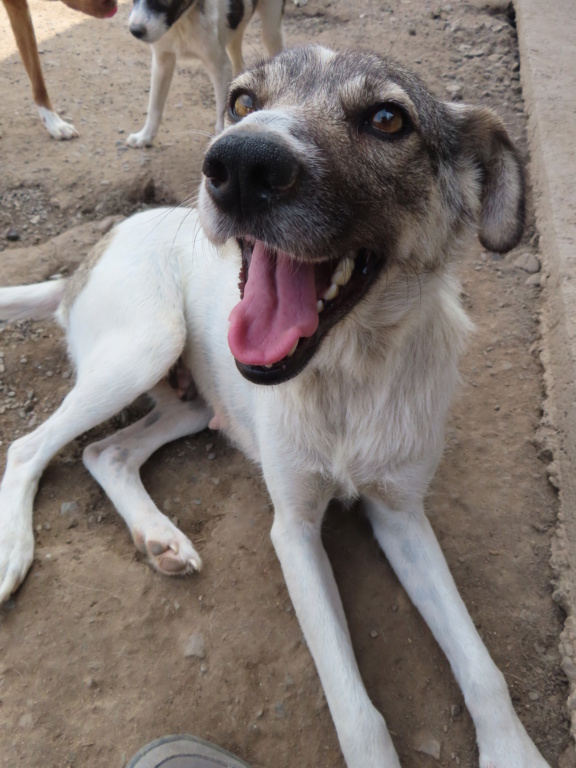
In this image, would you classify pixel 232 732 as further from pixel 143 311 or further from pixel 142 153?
pixel 142 153

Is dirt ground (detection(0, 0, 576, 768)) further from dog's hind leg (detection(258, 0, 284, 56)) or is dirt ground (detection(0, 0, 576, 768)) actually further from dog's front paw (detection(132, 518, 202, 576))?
dog's hind leg (detection(258, 0, 284, 56))

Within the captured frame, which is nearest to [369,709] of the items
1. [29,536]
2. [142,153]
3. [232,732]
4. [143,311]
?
[232,732]

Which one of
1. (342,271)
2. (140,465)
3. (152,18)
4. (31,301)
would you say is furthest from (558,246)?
(152,18)

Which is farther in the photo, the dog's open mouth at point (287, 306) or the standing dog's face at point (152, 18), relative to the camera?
the standing dog's face at point (152, 18)

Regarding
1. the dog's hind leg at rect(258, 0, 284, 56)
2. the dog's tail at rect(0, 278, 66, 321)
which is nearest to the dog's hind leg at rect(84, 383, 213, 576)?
the dog's tail at rect(0, 278, 66, 321)

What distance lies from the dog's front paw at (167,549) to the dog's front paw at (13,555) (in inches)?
15.6

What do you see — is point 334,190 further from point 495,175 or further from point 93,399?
point 93,399

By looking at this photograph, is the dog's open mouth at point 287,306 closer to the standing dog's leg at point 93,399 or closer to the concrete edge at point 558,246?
the standing dog's leg at point 93,399

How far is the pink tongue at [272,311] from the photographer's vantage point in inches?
61.4

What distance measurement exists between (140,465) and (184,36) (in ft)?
12.0

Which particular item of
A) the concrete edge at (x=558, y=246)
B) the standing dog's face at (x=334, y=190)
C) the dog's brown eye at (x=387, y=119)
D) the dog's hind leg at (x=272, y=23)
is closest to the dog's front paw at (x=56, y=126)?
the dog's hind leg at (x=272, y=23)

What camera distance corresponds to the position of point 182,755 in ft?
5.73

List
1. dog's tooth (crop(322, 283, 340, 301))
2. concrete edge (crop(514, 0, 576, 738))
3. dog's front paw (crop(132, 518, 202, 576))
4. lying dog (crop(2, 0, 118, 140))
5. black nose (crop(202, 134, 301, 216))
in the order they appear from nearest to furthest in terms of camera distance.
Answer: black nose (crop(202, 134, 301, 216)), dog's tooth (crop(322, 283, 340, 301)), dog's front paw (crop(132, 518, 202, 576)), concrete edge (crop(514, 0, 576, 738)), lying dog (crop(2, 0, 118, 140))

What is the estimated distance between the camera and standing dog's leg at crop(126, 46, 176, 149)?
467cm
